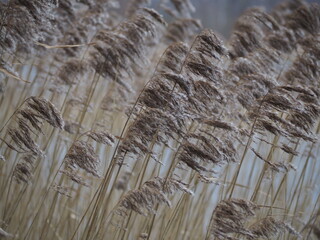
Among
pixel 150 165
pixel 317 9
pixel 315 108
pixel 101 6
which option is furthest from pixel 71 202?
pixel 317 9

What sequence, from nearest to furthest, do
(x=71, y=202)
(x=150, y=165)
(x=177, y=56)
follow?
(x=177, y=56) → (x=71, y=202) → (x=150, y=165)

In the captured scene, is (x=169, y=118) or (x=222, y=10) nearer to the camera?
(x=169, y=118)

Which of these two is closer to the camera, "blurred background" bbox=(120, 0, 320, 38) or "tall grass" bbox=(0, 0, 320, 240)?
"tall grass" bbox=(0, 0, 320, 240)

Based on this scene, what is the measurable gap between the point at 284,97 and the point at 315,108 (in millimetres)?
185

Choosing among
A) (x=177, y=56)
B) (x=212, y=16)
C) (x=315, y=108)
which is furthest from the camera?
(x=212, y=16)

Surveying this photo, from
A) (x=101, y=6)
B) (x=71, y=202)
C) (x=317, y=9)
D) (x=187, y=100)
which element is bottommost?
(x=71, y=202)

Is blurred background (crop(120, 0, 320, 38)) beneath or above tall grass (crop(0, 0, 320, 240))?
above

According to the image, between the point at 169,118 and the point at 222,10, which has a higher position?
the point at 222,10

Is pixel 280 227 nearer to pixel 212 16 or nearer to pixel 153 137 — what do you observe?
pixel 153 137

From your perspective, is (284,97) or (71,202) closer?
(284,97)

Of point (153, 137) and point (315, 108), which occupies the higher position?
point (315, 108)

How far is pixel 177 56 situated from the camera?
223 cm

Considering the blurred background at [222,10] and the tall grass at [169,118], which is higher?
the blurred background at [222,10]

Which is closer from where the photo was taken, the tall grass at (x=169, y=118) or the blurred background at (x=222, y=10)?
the tall grass at (x=169, y=118)
